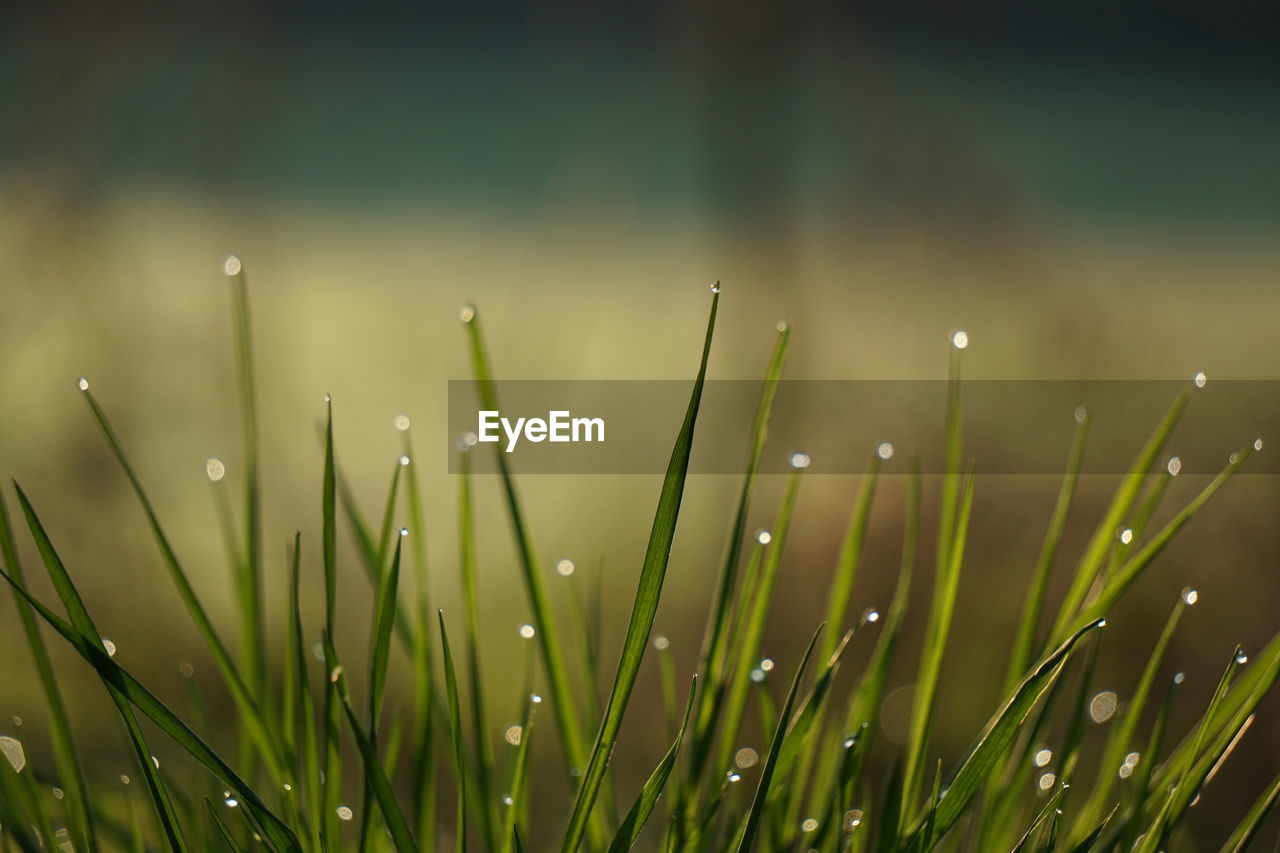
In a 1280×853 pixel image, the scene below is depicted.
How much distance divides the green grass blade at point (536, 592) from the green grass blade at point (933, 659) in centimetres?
8

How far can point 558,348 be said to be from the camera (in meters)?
1.06

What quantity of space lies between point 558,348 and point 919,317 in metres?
0.36

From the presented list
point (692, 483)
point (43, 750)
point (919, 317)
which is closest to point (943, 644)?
point (43, 750)

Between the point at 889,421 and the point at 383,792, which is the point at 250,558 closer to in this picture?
the point at 383,792

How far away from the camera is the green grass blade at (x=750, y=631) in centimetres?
23

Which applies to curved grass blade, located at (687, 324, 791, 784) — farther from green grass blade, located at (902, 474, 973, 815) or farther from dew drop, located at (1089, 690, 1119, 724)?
dew drop, located at (1089, 690, 1119, 724)

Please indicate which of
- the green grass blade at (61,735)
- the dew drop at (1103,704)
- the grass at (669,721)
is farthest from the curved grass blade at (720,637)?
the dew drop at (1103,704)

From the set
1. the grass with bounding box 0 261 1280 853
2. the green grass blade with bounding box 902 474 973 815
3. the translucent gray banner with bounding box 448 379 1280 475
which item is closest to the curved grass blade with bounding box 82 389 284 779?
the grass with bounding box 0 261 1280 853

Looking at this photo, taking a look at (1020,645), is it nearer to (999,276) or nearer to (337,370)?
(999,276)

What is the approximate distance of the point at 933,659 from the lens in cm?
21

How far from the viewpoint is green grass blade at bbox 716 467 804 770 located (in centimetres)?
23

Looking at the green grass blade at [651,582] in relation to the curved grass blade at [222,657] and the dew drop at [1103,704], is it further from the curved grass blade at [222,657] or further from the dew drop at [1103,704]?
the dew drop at [1103,704]

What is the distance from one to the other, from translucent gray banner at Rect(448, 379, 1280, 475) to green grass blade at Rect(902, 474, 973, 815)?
47 cm

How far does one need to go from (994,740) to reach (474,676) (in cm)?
10
